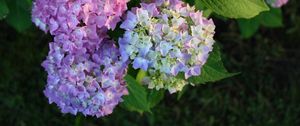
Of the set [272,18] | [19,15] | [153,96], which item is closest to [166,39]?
[153,96]

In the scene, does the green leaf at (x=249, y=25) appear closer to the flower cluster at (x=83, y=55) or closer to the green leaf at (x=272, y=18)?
the green leaf at (x=272, y=18)

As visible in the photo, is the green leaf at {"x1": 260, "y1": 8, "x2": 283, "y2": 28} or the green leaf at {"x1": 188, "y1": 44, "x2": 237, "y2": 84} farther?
the green leaf at {"x1": 260, "y1": 8, "x2": 283, "y2": 28}

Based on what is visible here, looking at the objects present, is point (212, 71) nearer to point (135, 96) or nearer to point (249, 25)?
point (135, 96)

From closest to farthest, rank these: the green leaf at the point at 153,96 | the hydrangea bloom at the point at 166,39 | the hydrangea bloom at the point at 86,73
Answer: the hydrangea bloom at the point at 166,39 < the hydrangea bloom at the point at 86,73 < the green leaf at the point at 153,96

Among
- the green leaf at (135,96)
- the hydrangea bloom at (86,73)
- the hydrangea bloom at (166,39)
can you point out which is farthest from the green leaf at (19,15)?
the hydrangea bloom at (166,39)

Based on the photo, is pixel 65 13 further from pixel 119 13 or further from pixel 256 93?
pixel 256 93

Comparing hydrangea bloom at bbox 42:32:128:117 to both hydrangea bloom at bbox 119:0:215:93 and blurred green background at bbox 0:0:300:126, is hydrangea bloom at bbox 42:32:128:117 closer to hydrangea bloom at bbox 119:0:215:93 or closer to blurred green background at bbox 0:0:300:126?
hydrangea bloom at bbox 119:0:215:93

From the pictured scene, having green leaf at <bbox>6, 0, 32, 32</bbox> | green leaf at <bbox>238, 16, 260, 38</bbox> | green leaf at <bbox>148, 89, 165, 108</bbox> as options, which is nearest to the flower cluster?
green leaf at <bbox>148, 89, 165, 108</bbox>
